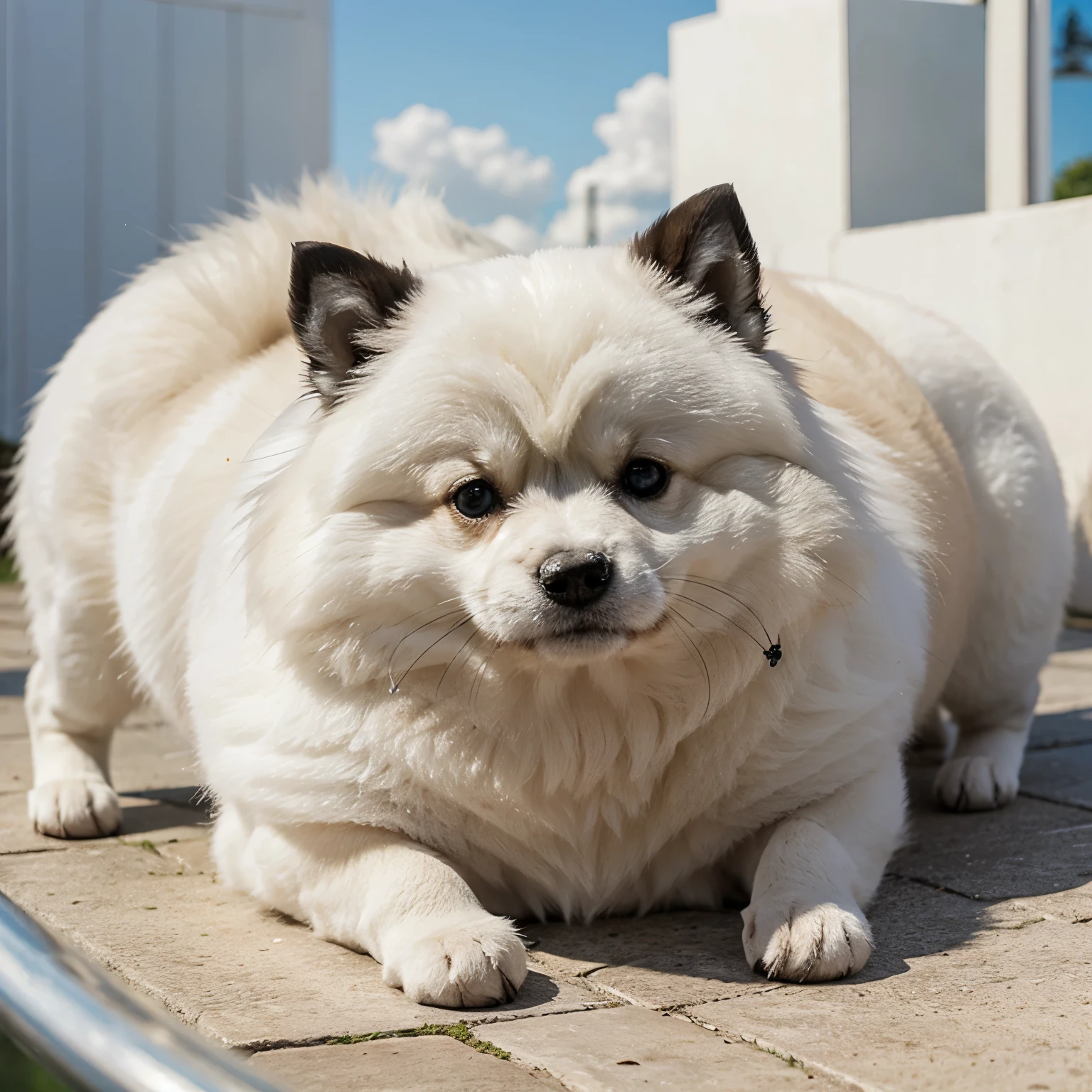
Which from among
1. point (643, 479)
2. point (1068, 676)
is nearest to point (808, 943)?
point (643, 479)

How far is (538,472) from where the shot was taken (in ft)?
7.71

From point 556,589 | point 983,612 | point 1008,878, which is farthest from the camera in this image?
point 983,612

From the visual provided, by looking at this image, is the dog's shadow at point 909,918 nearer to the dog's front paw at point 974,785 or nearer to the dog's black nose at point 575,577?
the dog's front paw at point 974,785

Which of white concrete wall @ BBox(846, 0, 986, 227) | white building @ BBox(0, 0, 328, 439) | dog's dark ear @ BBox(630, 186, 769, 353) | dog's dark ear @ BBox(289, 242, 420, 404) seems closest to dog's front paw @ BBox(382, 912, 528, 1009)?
dog's dark ear @ BBox(289, 242, 420, 404)

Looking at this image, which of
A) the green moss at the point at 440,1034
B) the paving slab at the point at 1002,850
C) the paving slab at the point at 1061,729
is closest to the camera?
the green moss at the point at 440,1034

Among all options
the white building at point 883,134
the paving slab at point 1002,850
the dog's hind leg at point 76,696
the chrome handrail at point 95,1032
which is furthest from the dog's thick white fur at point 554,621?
the white building at point 883,134

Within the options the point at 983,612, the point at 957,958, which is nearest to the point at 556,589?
the point at 957,958

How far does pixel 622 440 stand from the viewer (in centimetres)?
234

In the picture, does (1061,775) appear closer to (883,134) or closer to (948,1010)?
(948,1010)

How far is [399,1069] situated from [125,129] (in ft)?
30.5

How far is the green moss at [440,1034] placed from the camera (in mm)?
1997

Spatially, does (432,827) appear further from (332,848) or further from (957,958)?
(957,958)

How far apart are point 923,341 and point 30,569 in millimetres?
2617

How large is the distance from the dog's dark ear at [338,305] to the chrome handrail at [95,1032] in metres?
1.67
